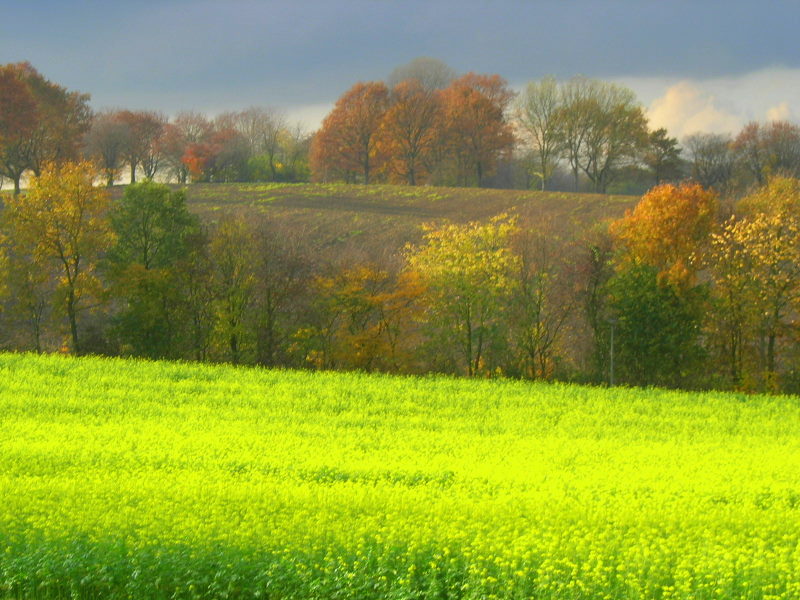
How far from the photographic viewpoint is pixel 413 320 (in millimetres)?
39000

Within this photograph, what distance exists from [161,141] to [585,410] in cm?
7564

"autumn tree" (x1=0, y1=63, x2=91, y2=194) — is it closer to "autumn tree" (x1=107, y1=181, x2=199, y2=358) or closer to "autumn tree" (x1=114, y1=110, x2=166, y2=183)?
"autumn tree" (x1=114, y1=110, x2=166, y2=183)

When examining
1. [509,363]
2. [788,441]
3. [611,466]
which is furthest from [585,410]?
[509,363]

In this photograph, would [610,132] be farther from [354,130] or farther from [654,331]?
[654,331]

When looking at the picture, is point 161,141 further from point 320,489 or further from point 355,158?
point 320,489

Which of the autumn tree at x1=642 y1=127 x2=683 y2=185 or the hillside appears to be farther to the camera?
the autumn tree at x1=642 y1=127 x2=683 y2=185

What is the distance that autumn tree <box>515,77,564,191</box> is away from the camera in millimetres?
83938

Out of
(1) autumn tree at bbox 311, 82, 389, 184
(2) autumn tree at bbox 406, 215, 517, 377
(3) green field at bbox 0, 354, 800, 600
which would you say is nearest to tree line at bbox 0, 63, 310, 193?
(1) autumn tree at bbox 311, 82, 389, 184

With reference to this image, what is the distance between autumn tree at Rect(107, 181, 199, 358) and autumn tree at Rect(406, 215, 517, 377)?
418 inches

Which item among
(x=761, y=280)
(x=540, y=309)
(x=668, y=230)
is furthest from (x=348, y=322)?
(x=761, y=280)

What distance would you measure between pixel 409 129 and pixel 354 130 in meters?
5.28

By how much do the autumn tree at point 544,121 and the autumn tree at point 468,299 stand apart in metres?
45.7

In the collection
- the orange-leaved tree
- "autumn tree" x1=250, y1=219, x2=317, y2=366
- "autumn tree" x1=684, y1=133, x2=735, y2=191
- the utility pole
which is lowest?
the utility pole

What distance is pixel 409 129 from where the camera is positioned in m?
84.4
